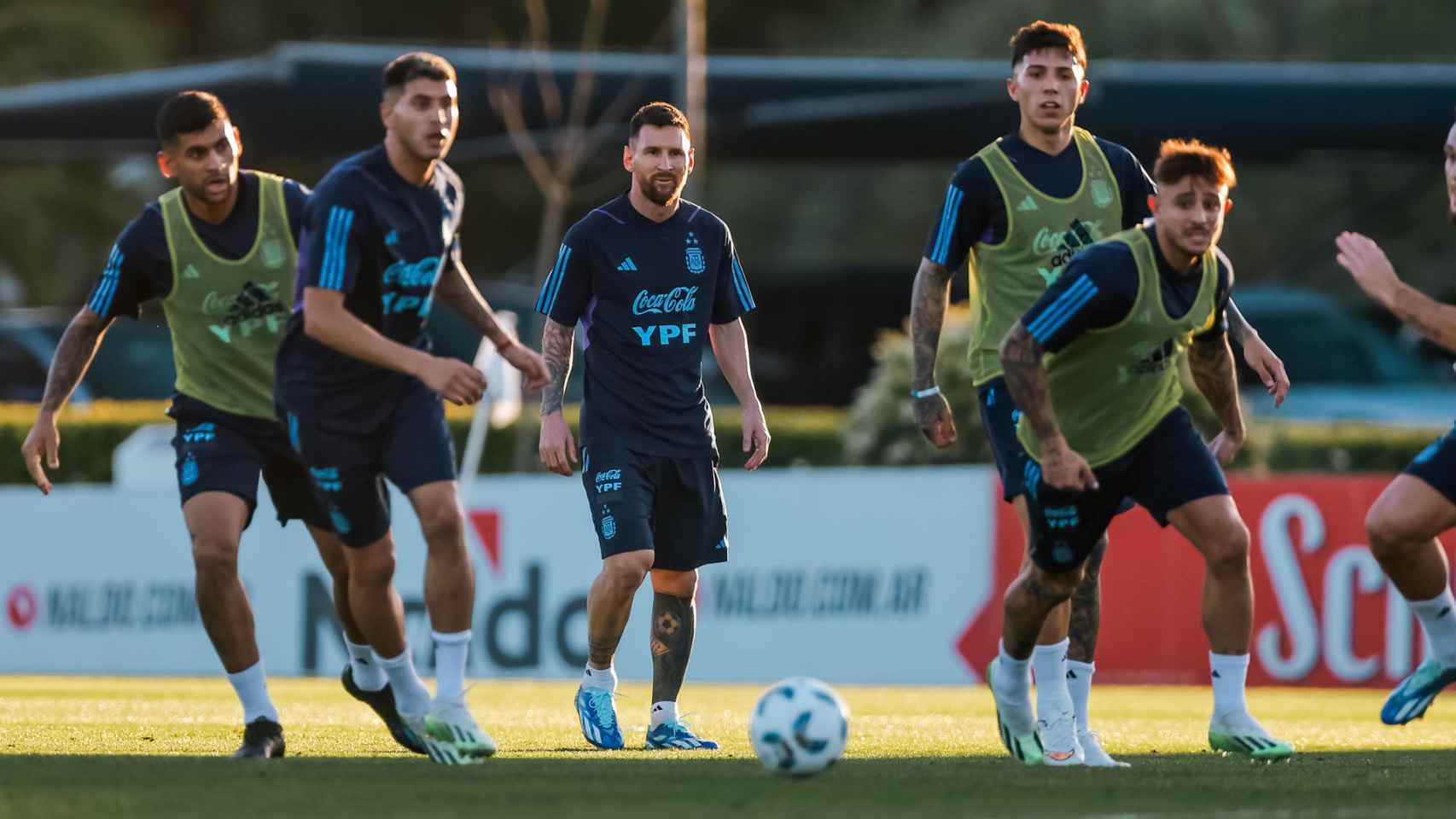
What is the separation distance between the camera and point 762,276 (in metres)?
27.1

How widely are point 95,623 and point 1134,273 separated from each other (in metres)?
10.6

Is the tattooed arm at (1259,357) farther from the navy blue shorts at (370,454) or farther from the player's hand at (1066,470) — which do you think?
the navy blue shorts at (370,454)

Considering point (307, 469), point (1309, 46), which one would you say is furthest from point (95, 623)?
point (1309, 46)

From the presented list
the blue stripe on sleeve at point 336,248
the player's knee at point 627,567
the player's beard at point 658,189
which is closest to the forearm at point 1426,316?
the player's beard at point 658,189

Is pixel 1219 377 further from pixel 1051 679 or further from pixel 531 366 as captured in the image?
pixel 531 366

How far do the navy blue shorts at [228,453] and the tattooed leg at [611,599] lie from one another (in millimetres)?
1164

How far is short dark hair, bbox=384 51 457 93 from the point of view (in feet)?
25.4

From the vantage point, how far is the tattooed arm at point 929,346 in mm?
8648

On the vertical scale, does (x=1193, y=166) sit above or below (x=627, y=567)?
above

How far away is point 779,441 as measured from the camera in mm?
20312

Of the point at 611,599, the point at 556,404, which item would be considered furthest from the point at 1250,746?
the point at 556,404

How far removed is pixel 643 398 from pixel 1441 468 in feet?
9.63

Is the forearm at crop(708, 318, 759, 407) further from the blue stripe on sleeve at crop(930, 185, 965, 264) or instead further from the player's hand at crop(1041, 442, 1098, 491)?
the player's hand at crop(1041, 442, 1098, 491)

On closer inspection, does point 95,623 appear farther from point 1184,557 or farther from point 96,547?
point 1184,557
